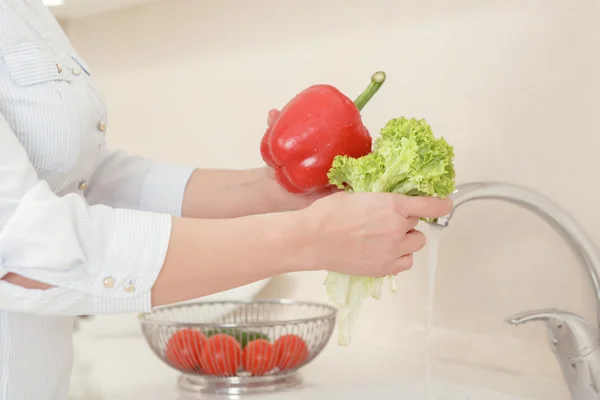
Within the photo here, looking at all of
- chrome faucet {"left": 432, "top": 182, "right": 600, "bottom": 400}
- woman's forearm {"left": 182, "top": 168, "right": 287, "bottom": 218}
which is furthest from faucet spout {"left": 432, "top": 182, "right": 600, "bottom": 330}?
woman's forearm {"left": 182, "top": 168, "right": 287, "bottom": 218}

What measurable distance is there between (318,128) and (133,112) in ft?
4.47

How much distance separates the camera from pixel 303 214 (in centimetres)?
70

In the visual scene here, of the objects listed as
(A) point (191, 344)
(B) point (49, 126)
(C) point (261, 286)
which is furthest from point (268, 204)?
(C) point (261, 286)

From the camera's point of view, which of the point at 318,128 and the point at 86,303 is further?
the point at 318,128

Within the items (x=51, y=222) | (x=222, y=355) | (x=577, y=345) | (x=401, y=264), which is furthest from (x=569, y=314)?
(x=51, y=222)

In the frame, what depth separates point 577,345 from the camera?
89cm

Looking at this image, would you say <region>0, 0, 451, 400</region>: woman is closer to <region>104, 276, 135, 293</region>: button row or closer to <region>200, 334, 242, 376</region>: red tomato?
<region>104, 276, 135, 293</region>: button row

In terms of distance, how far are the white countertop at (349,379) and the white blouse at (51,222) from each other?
336 millimetres

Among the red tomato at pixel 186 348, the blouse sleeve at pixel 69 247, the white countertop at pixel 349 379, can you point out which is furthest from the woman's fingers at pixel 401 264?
the red tomato at pixel 186 348

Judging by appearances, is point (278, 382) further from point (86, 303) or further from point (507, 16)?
point (507, 16)

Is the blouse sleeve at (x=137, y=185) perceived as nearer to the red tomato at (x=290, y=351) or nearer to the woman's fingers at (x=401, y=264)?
the red tomato at (x=290, y=351)

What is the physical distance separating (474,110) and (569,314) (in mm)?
359

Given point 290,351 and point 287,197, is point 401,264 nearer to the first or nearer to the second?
point 287,197

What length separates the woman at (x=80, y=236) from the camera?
2.08 ft
